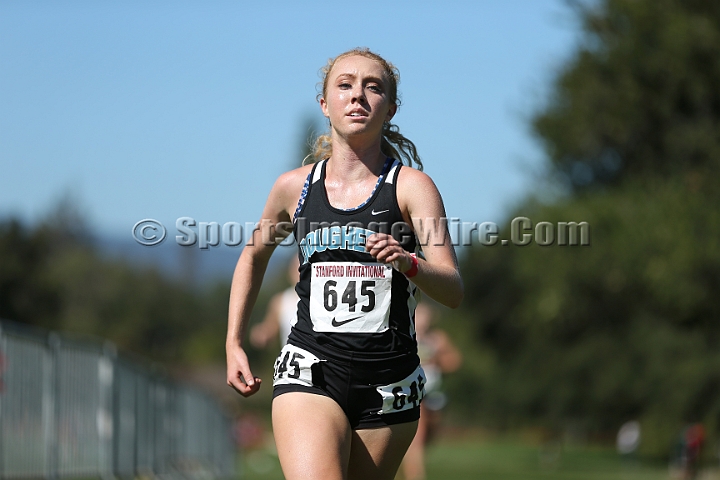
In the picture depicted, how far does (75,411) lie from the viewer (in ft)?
30.3

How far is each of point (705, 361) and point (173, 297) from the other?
278 feet

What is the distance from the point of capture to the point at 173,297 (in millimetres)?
107375

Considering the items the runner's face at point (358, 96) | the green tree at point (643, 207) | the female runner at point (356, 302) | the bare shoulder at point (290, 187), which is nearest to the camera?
the female runner at point (356, 302)

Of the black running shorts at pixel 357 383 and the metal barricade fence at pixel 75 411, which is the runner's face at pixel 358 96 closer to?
the black running shorts at pixel 357 383

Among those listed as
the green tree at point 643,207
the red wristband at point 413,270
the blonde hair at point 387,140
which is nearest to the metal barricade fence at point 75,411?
the blonde hair at point 387,140

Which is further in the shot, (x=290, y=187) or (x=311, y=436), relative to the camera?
(x=290, y=187)

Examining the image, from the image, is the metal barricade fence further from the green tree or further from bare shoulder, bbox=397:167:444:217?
the green tree

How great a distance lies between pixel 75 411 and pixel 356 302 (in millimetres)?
5770

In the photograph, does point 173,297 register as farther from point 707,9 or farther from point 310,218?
point 310,218

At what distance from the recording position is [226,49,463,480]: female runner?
13.5ft

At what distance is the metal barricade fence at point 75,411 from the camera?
26.2ft

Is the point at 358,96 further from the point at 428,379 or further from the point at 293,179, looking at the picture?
the point at 428,379

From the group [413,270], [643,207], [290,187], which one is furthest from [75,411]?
[643,207]

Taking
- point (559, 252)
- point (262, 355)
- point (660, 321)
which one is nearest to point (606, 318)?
point (660, 321)
